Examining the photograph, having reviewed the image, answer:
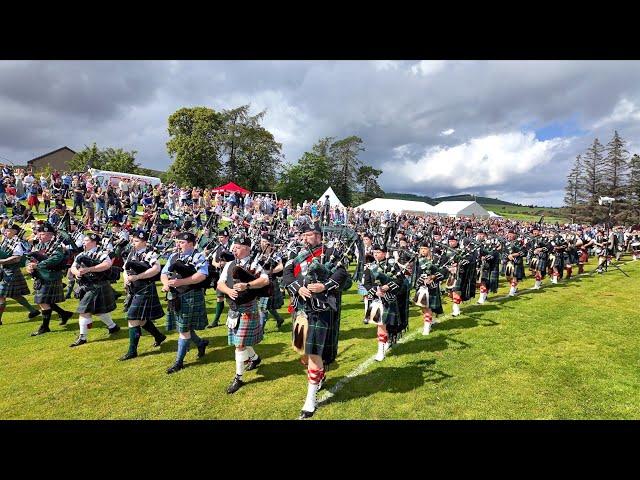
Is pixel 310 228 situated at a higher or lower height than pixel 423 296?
higher

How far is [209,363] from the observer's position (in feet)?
24.0

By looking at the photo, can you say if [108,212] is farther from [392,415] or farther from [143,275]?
[392,415]

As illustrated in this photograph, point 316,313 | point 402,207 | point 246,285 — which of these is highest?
point 402,207

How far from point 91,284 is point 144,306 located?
6.18ft

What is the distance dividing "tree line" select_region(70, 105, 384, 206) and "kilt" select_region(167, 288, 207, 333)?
52.9 m

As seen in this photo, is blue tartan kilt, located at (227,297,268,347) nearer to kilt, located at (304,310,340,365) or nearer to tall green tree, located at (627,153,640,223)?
kilt, located at (304,310,340,365)

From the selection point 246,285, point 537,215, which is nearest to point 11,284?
point 246,285

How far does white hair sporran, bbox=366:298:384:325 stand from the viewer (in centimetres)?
749

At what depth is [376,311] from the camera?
25.0 ft

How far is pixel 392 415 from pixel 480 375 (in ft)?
7.92

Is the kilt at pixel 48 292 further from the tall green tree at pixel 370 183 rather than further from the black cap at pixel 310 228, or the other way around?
the tall green tree at pixel 370 183

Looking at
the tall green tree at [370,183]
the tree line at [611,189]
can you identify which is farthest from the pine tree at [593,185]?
the tall green tree at [370,183]

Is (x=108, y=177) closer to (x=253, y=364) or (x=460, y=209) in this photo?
(x=253, y=364)

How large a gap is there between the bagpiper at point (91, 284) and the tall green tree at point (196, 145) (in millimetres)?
50605
